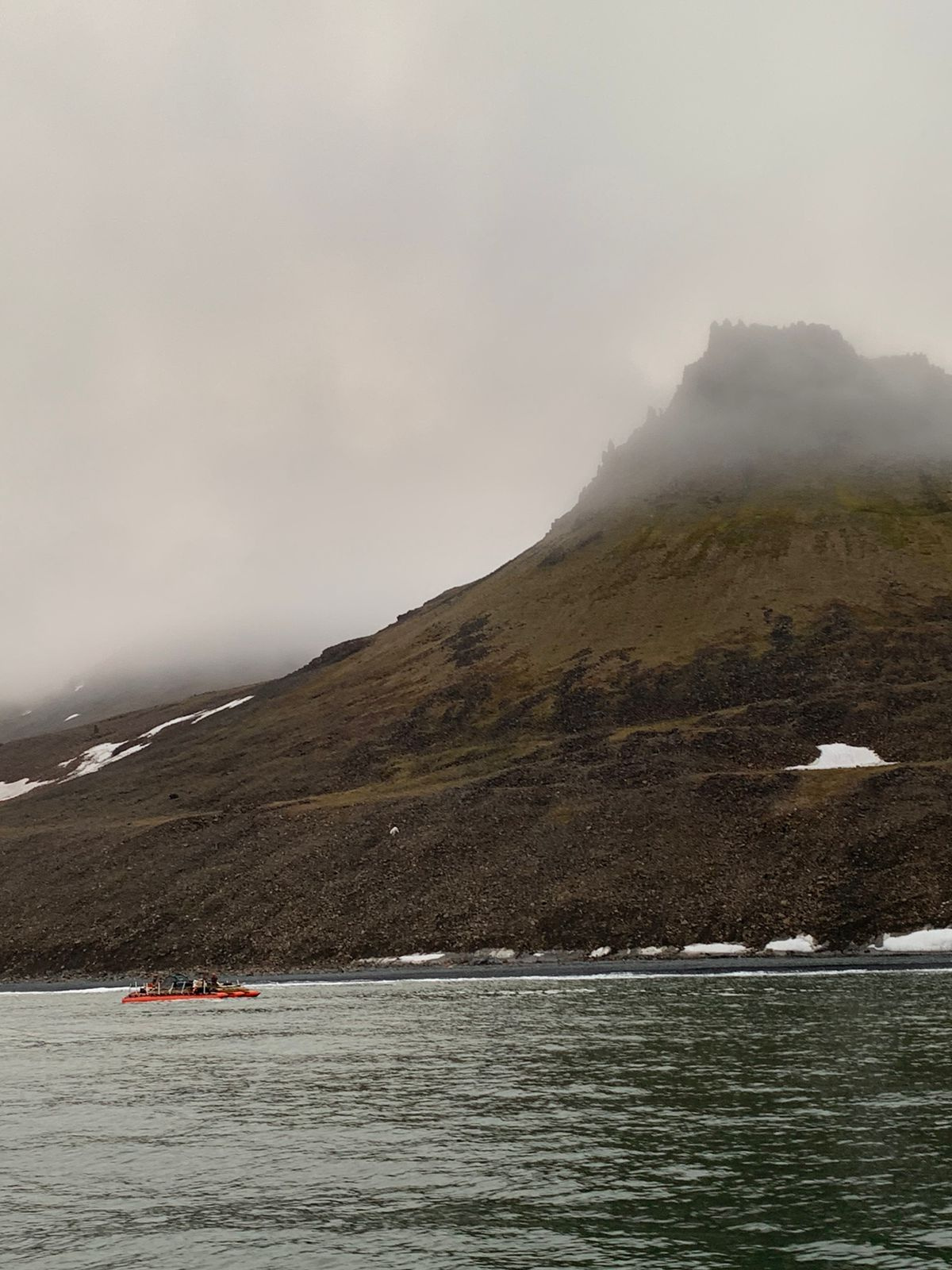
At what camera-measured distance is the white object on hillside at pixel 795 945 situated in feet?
313

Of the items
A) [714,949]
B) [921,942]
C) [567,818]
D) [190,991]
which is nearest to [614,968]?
[714,949]

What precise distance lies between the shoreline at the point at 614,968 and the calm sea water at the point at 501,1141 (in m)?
18.2

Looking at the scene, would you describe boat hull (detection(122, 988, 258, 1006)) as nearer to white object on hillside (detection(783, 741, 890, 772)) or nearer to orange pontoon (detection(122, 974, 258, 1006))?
orange pontoon (detection(122, 974, 258, 1006))

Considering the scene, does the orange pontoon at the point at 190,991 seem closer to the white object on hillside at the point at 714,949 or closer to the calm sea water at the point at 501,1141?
the calm sea water at the point at 501,1141

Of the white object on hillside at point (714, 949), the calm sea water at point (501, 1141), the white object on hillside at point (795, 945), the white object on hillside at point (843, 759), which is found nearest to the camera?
the calm sea water at point (501, 1141)

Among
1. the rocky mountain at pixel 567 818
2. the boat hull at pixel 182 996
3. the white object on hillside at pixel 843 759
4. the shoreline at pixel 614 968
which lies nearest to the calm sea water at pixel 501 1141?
the shoreline at pixel 614 968

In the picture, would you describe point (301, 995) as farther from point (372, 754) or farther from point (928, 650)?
point (928, 650)

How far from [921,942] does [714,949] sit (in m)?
17.6

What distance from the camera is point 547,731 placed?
17275 centimetres

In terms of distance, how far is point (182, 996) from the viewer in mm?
94250

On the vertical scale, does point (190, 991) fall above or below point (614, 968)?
above

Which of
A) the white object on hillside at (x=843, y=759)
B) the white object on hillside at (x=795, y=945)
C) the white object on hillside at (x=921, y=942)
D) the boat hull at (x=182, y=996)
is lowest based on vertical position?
the white object on hillside at (x=921, y=942)

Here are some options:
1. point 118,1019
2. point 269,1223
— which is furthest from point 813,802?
point 269,1223

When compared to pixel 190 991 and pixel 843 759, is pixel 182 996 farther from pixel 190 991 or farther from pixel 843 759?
pixel 843 759
